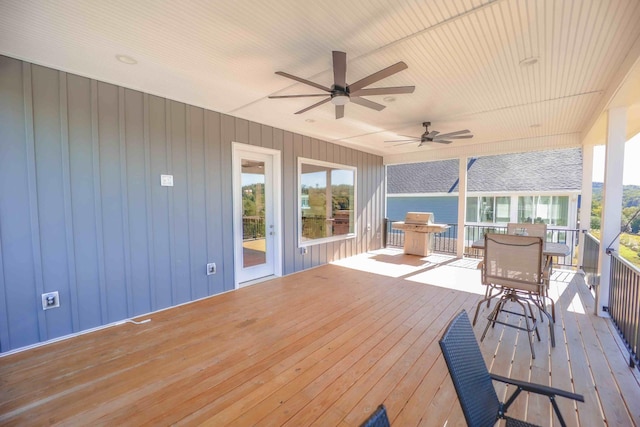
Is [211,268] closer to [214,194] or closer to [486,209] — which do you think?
[214,194]

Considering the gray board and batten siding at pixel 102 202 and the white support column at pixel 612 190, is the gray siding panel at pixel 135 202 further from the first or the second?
the white support column at pixel 612 190

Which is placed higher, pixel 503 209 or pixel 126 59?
pixel 126 59

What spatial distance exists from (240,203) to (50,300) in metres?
2.38

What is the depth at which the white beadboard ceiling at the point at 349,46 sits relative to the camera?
6.21ft

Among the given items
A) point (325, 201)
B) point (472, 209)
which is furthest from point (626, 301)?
point (472, 209)

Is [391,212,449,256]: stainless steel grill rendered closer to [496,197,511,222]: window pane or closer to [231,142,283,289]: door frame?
[231,142,283,289]: door frame

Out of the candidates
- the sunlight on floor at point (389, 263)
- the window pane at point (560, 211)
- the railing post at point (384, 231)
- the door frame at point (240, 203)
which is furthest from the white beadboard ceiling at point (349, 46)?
the window pane at point (560, 211)

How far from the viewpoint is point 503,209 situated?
10.3 meters

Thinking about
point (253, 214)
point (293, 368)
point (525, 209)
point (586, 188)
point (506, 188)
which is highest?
point (506, 188)

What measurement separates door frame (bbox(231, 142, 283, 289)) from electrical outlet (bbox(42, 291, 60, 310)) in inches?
79.2

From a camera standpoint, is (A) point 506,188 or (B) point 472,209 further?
(B) point 472,209

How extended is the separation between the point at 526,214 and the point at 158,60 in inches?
463

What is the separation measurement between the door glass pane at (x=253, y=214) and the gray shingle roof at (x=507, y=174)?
928 cm

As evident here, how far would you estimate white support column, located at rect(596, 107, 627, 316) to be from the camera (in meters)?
3.13
